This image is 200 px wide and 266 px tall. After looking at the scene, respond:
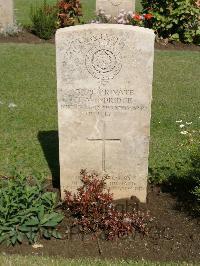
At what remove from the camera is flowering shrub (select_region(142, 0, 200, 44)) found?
41.5ft

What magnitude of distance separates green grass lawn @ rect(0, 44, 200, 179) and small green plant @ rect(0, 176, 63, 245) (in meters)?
0.45

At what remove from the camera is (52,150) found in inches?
264

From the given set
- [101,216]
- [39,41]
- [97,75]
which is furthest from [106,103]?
[39,41]

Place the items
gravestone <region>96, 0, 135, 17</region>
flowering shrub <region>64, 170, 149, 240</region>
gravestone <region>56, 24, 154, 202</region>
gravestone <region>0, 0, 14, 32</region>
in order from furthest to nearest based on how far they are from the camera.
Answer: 1. gravestone <region>96, 0, 135, 17</region>
2. gravestone <region>0, 0, 14, 32</region>
3. flowering shrub <region>64, 170, 149, 240</region>
4. gravestone <region>56, 24, 154, 202</region>

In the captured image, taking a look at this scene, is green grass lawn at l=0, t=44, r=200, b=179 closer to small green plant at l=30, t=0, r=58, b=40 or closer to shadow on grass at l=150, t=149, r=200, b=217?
shadow on grass at l=150, t=149, r=200, b=217

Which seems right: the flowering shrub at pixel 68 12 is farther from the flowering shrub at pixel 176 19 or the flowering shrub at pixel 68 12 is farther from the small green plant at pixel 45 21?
the flowering shrub at pixel 176 19

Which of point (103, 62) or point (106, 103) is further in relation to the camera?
point (106, 103)

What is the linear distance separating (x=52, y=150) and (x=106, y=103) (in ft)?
6.76

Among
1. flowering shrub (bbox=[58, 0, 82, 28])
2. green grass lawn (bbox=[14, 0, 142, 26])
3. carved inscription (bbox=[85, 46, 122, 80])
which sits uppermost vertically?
carved inscription (bbox=[85, 46, 122, 80])

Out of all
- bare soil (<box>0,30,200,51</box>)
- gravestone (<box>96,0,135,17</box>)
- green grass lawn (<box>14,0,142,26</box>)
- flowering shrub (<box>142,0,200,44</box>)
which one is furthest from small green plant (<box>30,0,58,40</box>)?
flowering shrub (<box>142,0,200,44</box>)

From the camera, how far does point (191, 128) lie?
7512mm

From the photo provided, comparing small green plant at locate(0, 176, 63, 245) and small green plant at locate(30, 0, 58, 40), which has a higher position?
small green plant at locate(30, 0, 58, 40)

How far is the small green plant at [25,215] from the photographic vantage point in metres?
4.55

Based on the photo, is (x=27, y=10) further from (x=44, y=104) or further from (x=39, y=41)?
(x=44, y=104)
